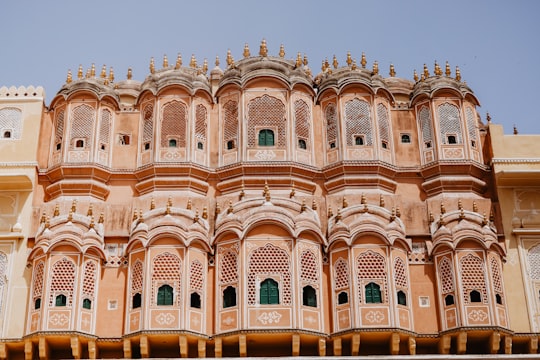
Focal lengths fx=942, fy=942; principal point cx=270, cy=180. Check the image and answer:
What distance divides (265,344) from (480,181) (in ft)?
20.3

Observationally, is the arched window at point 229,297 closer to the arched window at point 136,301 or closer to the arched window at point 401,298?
the arched window at point 136,301

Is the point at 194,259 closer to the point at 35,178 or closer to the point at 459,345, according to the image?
the point at 35,178

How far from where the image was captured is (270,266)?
→ 1912cm

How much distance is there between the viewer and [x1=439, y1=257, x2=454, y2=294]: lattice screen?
1933 cm

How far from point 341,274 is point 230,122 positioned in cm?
456

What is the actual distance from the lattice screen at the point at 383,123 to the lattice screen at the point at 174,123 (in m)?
4.43

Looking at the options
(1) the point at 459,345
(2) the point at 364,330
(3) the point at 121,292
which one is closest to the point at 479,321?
(1) the point at 459,345

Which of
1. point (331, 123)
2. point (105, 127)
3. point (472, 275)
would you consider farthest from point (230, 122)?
point (472, 275)

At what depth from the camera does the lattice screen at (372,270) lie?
62.5ft

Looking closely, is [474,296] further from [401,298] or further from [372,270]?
[372,270]

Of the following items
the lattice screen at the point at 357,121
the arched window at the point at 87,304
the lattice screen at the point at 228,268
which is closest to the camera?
the arched window at the point at 87,304

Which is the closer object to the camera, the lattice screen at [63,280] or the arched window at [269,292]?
the arched window at [269,292]

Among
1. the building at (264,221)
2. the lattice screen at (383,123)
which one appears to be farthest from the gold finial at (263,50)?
the lattice screen at (383,123)

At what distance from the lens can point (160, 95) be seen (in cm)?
2159
